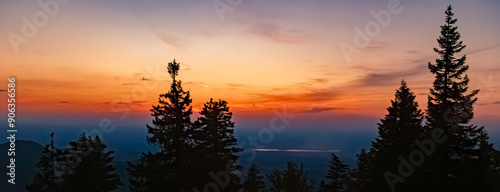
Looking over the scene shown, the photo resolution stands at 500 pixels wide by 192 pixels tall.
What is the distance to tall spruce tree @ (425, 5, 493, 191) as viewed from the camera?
24594 millimetres

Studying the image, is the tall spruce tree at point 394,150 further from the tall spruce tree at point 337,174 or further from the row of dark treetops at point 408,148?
the tall spruce tree at point 337,174

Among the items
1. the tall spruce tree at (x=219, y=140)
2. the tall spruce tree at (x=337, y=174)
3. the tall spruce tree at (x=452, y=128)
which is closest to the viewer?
the tall spruce tree at (x=452, y=128)

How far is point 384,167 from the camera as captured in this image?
91.8ft

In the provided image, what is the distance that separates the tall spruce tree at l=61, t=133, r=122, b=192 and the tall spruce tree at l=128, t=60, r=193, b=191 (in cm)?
1064

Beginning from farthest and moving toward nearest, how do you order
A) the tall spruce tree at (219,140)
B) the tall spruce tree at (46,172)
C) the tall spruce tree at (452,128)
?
the tall spruce tree at (46,172) < the tall spruce tree at (219,140) < the tall spruce tree at (452,128)

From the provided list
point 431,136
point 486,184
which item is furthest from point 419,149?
point 486,184

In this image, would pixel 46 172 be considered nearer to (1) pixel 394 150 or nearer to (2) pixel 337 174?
(1) pixel 394 150

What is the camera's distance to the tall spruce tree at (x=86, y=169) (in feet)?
109

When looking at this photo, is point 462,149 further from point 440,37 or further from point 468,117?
point 440,37

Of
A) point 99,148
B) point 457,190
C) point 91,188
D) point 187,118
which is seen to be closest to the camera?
point 457,190

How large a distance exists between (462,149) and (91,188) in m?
33.1

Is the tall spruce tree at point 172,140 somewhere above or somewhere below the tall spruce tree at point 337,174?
above

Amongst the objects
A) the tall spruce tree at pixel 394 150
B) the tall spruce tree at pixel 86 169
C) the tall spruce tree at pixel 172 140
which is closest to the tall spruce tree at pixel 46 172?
the tall spruce tree at pixel 86 169

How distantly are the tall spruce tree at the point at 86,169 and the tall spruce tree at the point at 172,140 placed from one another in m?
10.6
